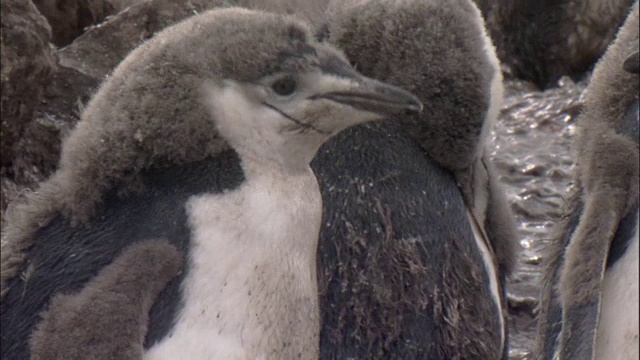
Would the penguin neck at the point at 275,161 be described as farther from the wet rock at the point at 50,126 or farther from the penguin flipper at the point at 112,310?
the wet rock at the point at 50,126

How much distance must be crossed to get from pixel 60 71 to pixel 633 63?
2.54 meters

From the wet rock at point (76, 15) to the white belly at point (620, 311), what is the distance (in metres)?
2.94

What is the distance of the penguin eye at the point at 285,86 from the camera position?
7.40 feet

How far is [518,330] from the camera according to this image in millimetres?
4016

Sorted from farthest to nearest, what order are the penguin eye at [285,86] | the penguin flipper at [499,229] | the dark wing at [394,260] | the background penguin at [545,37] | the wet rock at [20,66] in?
1. the background penguin at [545,37]
2. the wet rock at [20,66]
3. the penguin flipper at [499,229]
4. the dark wing at [394,260]
5. the penguin eye at [285,86]

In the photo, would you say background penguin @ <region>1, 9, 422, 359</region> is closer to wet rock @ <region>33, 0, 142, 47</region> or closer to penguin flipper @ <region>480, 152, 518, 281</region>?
penguin flipper @ <region>480, 152, 518, 281</region>

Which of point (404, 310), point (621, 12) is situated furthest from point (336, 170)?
point (621, 12)

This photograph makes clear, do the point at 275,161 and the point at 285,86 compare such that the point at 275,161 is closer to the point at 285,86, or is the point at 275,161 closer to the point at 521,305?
the point at 285,86

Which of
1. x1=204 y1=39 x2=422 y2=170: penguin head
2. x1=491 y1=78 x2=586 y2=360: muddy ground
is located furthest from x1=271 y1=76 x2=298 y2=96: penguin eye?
x1=491 y1=78 x2=586 y2=360: muddy ground

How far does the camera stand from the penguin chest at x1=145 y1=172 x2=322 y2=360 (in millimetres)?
2230

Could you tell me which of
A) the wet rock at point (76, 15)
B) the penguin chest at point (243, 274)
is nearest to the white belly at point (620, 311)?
the penguin chest at point (243, 274)

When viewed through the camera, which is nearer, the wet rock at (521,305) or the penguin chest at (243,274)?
the penguin chest at (243,274)

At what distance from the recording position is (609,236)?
2.32 metres

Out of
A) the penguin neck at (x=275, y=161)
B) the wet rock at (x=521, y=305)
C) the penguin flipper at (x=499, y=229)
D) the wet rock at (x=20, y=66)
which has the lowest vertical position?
the wet rock at (x=521, y=305)
